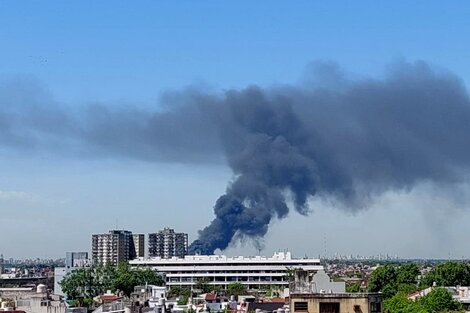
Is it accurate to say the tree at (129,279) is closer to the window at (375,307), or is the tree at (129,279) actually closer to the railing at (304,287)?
the railing at (304,287)

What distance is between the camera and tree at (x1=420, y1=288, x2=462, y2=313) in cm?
10269

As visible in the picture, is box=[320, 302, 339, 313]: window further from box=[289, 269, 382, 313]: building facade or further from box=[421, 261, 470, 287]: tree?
box=[421, 261, 470, 287]: tree

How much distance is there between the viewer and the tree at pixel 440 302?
102688mm

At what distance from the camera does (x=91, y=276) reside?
143m

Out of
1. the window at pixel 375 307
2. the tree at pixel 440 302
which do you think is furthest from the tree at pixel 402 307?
the window at pixel 375 307

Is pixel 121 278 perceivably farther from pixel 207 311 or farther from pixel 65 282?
pixel 207 311

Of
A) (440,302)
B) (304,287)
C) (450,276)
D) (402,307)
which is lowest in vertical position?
(402,307)

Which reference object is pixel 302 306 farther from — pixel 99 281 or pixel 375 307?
pixel 99 281

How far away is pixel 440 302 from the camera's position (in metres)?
104

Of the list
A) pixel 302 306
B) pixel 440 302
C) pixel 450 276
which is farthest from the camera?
pixel 450 276

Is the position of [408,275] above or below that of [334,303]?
above

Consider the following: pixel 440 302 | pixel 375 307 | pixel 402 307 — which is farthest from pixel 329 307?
pixel 440 302

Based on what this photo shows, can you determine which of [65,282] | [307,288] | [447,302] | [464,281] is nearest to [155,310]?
Result: [307,288]

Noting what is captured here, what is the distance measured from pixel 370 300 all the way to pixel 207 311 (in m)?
27.4
